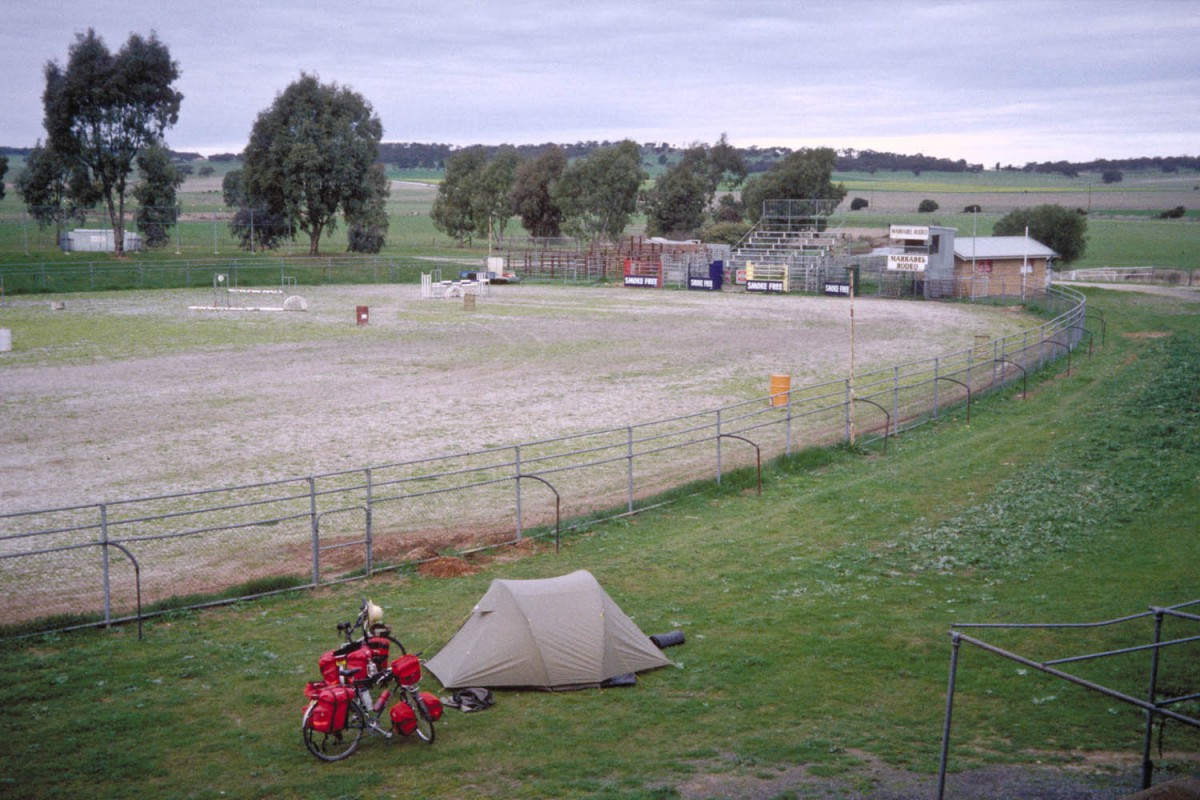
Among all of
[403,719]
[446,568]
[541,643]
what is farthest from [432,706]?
[446,568]

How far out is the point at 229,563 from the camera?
17.5m

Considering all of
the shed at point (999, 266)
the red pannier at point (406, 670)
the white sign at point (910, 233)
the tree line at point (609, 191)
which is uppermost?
the tree line at point (609, 191)

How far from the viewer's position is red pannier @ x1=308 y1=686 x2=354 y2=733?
10.3 meters

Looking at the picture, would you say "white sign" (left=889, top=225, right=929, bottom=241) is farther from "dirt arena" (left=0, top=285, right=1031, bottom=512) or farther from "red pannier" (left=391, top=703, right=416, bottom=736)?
"red pannier" (left=391, top=703, right=416, bottom=736)

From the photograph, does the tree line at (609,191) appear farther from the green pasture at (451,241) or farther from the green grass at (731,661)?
the green grass at (731,661)

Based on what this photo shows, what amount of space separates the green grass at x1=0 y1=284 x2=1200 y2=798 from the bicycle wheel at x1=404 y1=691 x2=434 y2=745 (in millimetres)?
167

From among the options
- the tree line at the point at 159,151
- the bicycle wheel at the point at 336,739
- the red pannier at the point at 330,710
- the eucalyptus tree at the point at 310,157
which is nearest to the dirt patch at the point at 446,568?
the bicycle wheel at the point at 336,739

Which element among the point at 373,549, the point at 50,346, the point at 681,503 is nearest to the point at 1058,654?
the point at 681,503

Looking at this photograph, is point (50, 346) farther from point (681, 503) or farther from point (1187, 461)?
point (1187, 461)

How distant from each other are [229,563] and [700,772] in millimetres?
10031

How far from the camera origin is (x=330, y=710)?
1028cm

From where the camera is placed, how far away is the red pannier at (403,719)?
1077 centimetres

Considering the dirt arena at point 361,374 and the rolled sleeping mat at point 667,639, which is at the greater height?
the dirt arena at point 361,374

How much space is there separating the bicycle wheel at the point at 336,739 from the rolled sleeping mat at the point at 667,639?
163 inches
